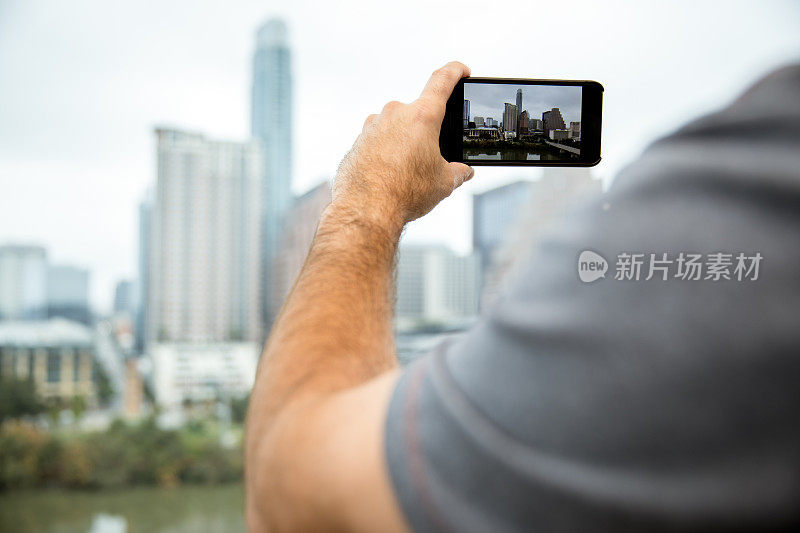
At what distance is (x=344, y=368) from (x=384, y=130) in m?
0.20

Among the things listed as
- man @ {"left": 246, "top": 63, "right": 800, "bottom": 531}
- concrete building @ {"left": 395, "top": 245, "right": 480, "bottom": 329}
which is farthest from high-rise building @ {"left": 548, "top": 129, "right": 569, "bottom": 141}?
concrete building @ {"left": 395, "top": 245, "right": 480, "bottom": 329}

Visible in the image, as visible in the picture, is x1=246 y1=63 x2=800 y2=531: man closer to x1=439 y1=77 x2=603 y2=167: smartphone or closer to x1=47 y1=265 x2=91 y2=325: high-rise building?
x1=439 y1=77 x2=603 y2=167: smartphone

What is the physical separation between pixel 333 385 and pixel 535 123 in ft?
1.14

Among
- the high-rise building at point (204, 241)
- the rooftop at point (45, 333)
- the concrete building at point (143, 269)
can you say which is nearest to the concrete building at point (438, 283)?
the high-rise building at point (204, 241)

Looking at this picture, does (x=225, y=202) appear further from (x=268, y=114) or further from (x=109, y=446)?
(x=109, y=446)

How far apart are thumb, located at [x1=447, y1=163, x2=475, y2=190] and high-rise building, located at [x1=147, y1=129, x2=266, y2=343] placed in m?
3.70

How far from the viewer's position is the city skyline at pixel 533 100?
0.50m

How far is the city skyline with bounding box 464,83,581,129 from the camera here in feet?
1.63

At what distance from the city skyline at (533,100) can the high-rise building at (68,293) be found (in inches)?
149

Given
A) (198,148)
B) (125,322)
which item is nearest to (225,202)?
(198,148)

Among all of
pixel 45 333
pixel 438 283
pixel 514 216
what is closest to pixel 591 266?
pixel 514 216

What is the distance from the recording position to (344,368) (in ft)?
0.90

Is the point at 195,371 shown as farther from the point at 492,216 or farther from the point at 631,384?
the point at 631,384

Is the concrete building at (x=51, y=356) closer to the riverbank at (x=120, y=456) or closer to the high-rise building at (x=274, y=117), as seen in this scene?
the riverbank at (x=120, y=456)
